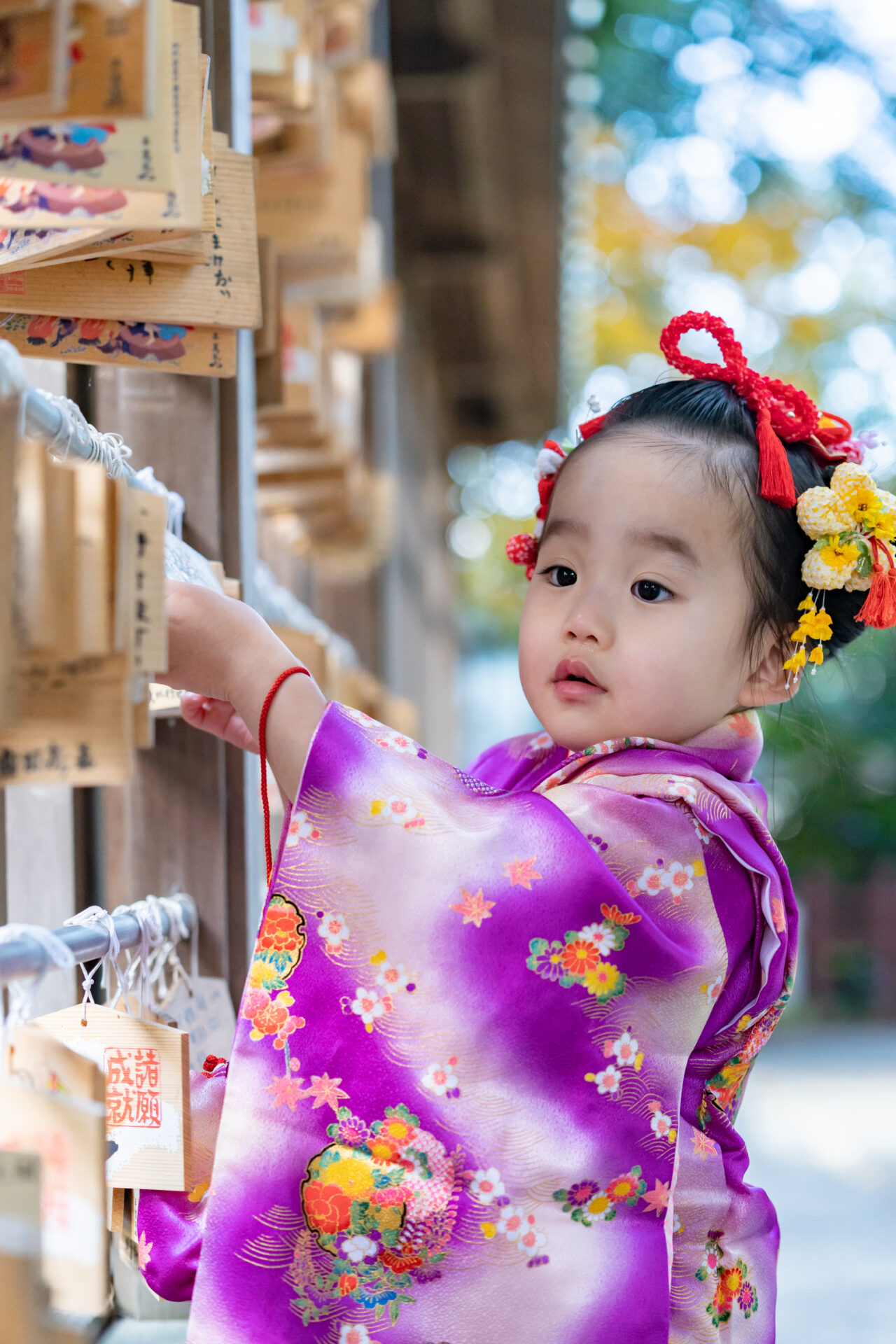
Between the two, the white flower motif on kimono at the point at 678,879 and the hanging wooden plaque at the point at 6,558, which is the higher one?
the hanging wooden plaque at the point at 6,558

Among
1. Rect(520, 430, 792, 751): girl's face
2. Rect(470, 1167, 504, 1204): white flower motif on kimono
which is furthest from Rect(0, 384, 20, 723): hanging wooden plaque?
Rect(520, 430, 792, 751): girl's face

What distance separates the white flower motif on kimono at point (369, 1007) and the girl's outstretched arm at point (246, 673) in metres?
0.14

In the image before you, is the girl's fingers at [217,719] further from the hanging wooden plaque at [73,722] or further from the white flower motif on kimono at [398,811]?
the hanging wooden plaque at [73,722]

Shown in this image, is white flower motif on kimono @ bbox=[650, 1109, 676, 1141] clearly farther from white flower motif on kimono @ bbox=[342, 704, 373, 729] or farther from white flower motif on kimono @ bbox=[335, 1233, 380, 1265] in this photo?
white flower motif on kimono @ bbox=[342, 704, 373, 729]

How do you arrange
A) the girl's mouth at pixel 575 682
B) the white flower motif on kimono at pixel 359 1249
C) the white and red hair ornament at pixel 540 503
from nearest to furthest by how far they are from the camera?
1. the white flower motif on kimono at pixel 359 1249
2. the girl's mouth at pixel 575 682
3. the white and red hair ornament at pixel 540 503

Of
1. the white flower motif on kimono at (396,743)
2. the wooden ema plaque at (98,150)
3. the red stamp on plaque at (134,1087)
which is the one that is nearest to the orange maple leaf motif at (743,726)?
the white flower motif on kimono at (396,743)

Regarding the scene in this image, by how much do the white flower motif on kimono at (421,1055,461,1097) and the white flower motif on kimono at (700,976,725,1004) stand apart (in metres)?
0.20

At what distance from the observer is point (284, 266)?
1.87 meters

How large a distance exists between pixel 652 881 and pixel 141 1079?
38cm

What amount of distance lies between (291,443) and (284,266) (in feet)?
0.89

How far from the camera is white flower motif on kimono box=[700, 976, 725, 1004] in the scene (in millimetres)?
892

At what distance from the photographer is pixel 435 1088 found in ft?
2.64

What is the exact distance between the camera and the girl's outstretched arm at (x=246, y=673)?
826mm

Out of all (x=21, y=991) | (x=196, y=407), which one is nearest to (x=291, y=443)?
(x=196, y=407)
